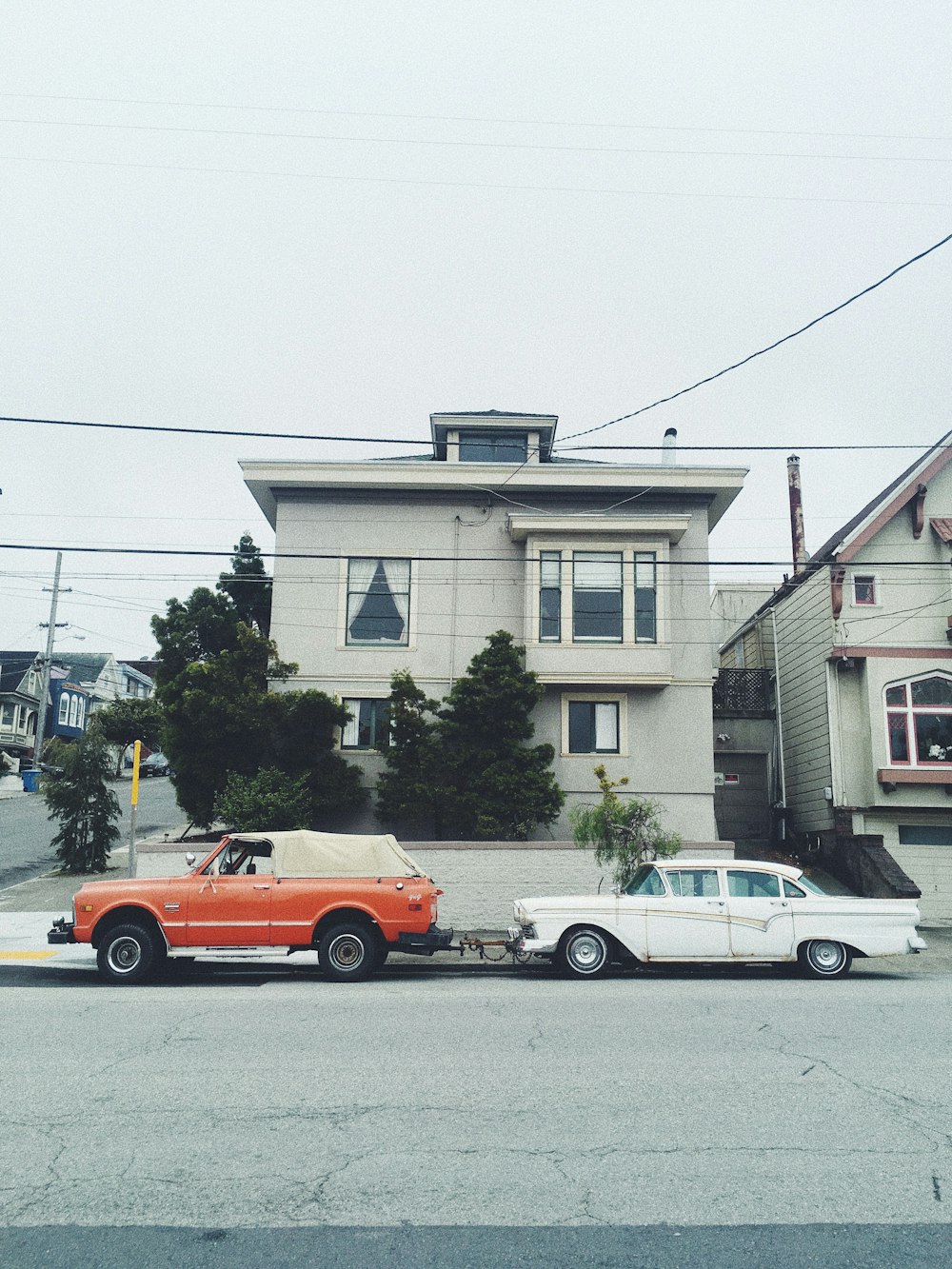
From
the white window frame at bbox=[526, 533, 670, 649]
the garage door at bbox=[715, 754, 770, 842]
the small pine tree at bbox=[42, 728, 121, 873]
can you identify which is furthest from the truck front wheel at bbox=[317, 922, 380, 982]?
the garage door at bbox=[715, 754, 770, 842]

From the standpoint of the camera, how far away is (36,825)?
106 ft

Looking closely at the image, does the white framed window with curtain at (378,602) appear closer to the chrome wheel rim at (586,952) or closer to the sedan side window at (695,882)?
the sedan side window at (695,882)

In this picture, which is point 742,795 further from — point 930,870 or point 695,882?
point 695,882

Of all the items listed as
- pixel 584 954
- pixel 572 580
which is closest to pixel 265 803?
pixel 572 580

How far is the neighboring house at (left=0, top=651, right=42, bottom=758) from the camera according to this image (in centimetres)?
6419

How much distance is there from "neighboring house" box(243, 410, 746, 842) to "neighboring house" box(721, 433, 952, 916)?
2949 mm

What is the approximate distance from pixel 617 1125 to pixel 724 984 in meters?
6.72

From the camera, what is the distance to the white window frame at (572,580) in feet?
75.0

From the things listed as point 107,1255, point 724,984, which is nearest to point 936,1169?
point 107,1255

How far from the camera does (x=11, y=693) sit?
64.1 meters

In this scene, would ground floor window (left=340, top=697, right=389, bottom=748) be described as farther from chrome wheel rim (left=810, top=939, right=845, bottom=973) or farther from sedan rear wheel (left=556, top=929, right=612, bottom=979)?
chrome wheel rim (left=810, top=939, right=845, bottom=973)

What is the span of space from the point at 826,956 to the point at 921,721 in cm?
1061

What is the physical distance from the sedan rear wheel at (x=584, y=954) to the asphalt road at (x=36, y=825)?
1436 centimetres

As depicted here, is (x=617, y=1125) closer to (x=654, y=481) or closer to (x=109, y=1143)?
(x=109, y=1143)
